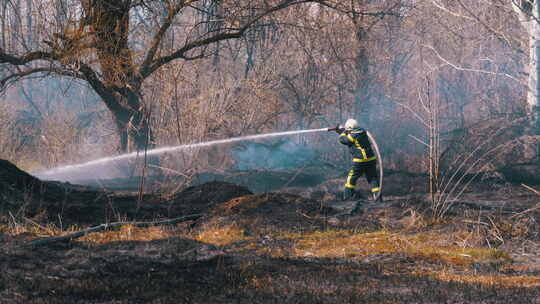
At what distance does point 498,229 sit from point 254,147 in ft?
39.0

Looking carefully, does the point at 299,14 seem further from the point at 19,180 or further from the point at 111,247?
A: the point at 111,247

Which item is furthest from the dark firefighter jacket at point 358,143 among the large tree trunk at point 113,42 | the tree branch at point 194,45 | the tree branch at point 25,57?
the tree branch at point 25,57

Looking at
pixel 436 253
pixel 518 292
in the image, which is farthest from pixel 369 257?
pixel 518 292

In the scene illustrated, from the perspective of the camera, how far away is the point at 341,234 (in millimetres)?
7664

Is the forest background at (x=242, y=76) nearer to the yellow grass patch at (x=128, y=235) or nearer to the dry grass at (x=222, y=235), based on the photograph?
the yellow grass patch at (x=128, y=235)

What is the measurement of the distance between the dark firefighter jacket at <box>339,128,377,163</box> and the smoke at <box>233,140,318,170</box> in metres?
8.57

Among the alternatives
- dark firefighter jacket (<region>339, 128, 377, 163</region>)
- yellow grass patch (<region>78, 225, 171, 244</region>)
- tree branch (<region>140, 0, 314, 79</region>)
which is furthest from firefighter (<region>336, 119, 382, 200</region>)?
tree branch (<region>140, 0, 314, 79</region>)

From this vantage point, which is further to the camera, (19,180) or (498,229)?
(19,180)

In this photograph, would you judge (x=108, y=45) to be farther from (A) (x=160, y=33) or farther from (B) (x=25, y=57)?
(B) (x=25, y=57)

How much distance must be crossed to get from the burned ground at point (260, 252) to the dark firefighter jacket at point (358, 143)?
2.55ft

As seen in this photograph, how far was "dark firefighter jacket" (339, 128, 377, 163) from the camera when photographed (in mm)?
9422

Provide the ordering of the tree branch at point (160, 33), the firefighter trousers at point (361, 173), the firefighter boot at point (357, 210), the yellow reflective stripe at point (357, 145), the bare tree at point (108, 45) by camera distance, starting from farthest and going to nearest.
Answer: the tree branch at point (160, 33) → the bare tree at point (108, 45) → the firefighter trousers at point (361, 173) → the yellow reflective stripe at point (357, 145) → the firefighter boot at point (357, 210)

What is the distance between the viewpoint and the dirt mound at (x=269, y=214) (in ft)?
26.1

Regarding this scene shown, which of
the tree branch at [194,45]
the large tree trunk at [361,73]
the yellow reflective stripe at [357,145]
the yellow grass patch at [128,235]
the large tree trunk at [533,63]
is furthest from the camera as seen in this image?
the large tree trunk at [361,73]
